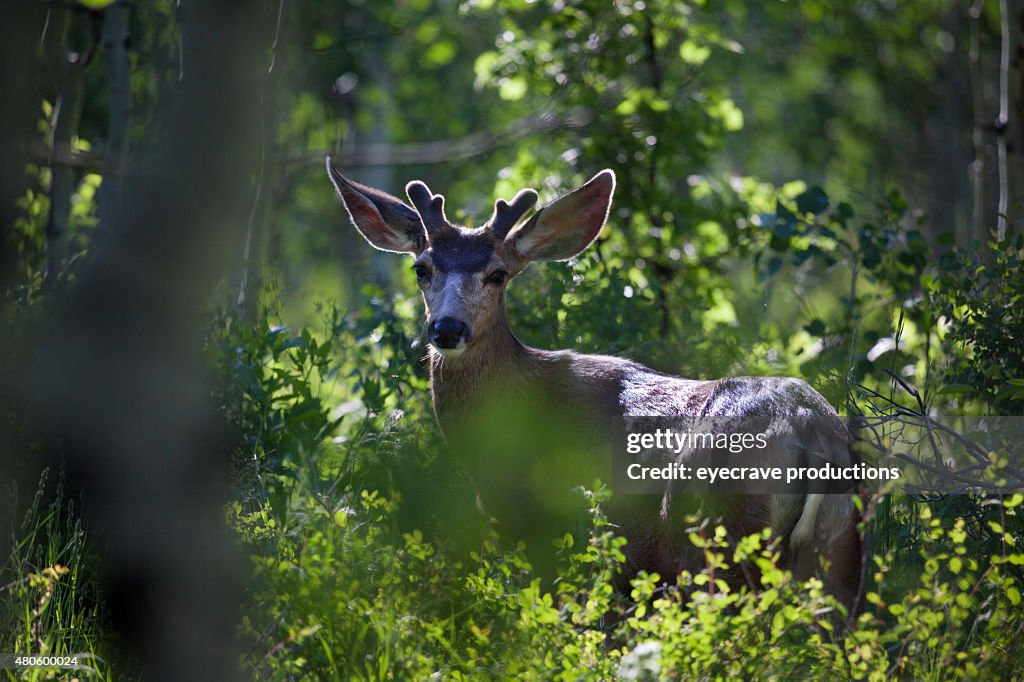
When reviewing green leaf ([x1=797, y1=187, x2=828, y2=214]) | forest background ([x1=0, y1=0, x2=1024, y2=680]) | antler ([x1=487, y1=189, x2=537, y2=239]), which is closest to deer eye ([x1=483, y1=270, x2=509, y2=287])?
antler ([x1=487, y1=189, x2=537, y2=239])

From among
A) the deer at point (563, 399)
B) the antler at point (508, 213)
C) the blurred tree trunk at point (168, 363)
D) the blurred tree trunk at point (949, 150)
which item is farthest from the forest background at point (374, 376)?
the blurred tree trunk at point (949, 150)

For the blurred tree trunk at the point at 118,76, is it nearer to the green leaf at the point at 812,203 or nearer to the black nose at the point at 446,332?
the black nose at the point at 446,332

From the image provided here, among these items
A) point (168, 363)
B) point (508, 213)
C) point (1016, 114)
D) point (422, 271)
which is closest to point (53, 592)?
point (168, 363)

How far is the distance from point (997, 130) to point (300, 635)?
609 cm

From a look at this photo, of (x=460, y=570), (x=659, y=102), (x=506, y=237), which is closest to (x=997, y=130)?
(x=659, y=102)

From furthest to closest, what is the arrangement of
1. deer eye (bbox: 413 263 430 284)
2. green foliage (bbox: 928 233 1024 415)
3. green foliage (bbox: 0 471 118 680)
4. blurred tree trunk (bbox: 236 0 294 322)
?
deer eye (bbox: 413 263 430 284) < green foliage (bbox: 928 233 1024 415) < blurred tree trunk (bbox: 236 0 294 322) < green foliage (bbox: 0 471 118 680)

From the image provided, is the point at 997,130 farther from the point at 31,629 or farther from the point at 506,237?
the point at 31,629

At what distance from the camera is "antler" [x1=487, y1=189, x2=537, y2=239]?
654 centimetres

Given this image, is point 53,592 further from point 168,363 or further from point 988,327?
point 988,327

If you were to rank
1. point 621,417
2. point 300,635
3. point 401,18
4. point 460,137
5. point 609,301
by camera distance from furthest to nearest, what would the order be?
point 460,137 → point 401,18 → point 609,301 → point 621,417 → point 300,635

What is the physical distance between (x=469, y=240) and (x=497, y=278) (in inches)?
10.7

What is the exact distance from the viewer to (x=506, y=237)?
258 inches

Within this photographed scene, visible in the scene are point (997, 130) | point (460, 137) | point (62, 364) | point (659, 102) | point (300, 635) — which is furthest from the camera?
point (460, 137)

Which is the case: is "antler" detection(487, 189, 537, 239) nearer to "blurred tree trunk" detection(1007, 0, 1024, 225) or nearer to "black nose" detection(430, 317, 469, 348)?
"black nose" detection(430, 317, 469, 348)
